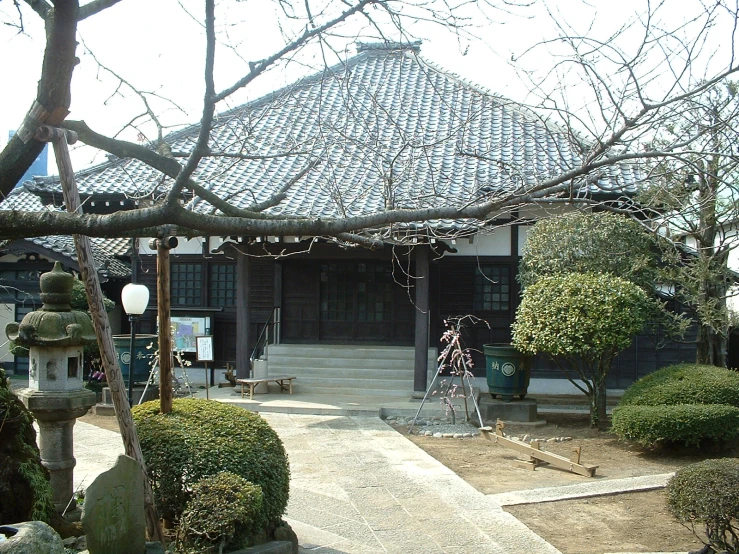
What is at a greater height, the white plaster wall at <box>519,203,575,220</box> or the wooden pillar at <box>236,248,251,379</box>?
the white plaster wall at <box>519,203,575,220</box>

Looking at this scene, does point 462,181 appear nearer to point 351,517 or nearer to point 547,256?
point 547,256

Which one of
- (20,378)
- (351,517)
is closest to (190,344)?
(20,378)

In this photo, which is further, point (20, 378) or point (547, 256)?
point (20, 378)

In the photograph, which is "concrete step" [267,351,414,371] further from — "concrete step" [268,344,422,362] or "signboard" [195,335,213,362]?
"signboard" [195,335,213,362]

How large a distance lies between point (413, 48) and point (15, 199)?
1906 centimetres

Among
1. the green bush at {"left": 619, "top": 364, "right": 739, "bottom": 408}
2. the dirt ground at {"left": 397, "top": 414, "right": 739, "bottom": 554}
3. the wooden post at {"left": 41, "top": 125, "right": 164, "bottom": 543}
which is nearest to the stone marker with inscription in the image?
the wooden post at {"left": 41, "top": 125, "right": 164, "bottom": 543}

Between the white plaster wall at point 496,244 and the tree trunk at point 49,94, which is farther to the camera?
the white plaster wall at point 496,244

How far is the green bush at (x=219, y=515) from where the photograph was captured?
189 inches

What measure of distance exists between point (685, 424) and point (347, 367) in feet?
23.3

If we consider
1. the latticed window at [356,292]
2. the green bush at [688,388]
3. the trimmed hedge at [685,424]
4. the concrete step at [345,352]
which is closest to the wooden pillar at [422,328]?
the concrete step at [345,352]

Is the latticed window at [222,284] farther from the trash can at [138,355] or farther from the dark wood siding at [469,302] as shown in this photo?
the dark wood siding at [469,302]

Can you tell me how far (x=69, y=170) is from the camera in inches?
199

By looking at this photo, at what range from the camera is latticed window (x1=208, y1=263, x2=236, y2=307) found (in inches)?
623

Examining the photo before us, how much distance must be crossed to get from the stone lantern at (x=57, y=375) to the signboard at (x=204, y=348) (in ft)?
26.1
